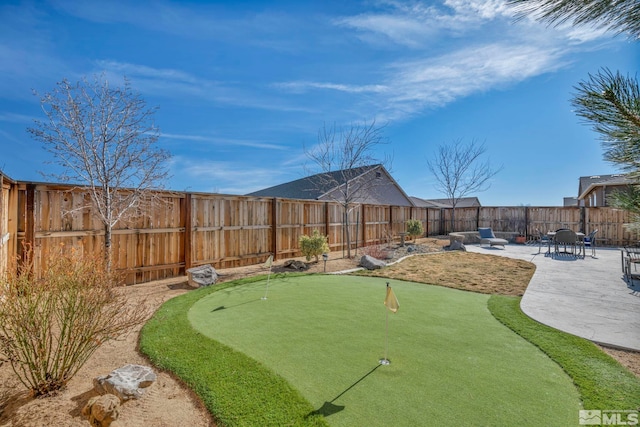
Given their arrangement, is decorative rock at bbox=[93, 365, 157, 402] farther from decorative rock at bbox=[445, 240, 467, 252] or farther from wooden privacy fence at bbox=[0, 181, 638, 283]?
decorative rock at bbox=[445, 240, 467, 252]

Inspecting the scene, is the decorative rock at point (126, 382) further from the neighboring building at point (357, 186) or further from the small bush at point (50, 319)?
the neighboring building at point (357, 186)

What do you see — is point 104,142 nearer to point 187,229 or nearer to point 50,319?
point 187,229

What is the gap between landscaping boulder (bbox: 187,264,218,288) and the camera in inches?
258

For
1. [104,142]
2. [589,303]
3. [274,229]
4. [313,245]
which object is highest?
[104,142]

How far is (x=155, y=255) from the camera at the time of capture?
7.26 metres

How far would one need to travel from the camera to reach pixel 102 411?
6.88 feet

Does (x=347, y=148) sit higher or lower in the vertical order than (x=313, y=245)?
higher

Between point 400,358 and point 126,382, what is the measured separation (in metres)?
2.56

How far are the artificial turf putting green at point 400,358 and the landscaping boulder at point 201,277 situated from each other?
1.51 metres

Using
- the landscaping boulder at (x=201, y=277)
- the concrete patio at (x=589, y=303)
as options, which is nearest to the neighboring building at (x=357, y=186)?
the landscaping boulder at (x=201, y=277)

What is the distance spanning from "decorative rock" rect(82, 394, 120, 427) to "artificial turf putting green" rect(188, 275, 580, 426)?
120 cm

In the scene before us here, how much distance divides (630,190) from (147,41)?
25.9 feet

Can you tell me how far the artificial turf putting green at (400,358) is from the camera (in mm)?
2109

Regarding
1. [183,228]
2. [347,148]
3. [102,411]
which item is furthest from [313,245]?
[102,411]
